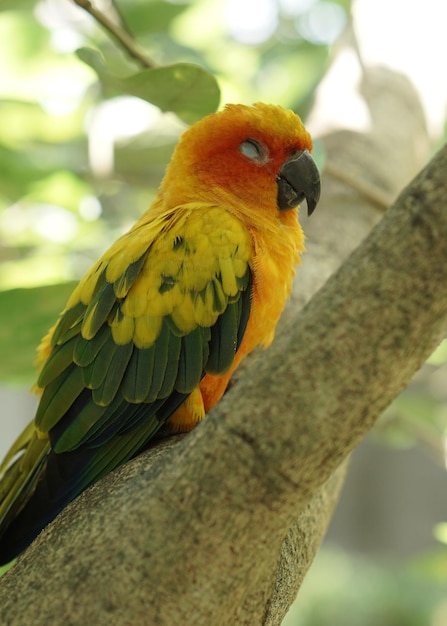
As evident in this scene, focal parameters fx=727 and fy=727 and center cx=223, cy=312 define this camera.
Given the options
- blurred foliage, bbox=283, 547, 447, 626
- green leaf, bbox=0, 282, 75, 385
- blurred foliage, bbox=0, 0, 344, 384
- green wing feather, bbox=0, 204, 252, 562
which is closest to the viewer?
green wing feather, bbox=0, 204, 252, 562

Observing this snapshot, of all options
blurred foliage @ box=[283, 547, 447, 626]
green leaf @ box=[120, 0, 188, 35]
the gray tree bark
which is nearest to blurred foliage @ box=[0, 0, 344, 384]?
green leaf @ box=[120, 0, 188, 35]

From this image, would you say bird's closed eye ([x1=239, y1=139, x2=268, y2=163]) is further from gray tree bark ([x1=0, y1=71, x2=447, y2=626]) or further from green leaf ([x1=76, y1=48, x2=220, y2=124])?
gray tree bark ([x1=0, y1=71, x2=447, y2=626])

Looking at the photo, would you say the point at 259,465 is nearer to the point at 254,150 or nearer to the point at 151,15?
the point at 254,150

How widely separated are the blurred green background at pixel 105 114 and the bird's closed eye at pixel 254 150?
0.44 feet

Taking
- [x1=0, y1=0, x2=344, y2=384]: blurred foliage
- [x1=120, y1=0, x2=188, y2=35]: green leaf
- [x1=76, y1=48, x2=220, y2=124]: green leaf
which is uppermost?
[x1=76, y1=48, x2=220, y2=124]: green leaf

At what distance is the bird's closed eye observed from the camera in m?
1.84

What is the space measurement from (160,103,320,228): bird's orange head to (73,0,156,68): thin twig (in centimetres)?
22

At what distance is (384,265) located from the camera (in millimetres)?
822

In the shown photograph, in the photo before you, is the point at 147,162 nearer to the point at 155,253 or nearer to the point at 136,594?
the point at 155,253

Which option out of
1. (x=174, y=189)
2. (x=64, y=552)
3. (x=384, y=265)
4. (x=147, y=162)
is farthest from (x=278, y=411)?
(x=147, y=162)

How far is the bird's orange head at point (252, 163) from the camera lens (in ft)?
5.93

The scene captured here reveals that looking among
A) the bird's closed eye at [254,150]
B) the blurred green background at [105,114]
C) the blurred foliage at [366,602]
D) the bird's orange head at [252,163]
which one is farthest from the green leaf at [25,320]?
the blurred foliage at [366,602]

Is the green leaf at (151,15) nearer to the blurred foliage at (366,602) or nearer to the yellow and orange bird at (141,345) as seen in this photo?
the yellow and orange bird at (141,345)

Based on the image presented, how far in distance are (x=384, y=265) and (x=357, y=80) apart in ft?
6.09
